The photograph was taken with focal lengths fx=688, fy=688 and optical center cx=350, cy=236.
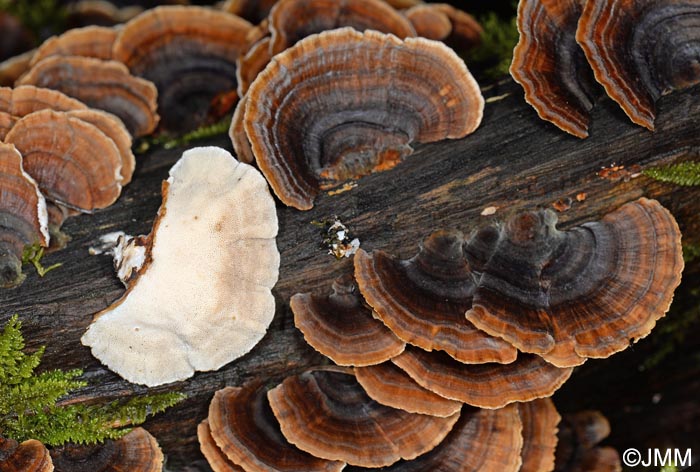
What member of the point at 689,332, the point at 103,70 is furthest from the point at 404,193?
the point at 689,332

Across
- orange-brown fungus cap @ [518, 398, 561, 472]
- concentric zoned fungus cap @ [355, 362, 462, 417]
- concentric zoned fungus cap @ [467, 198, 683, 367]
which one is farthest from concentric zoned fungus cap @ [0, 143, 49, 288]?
orange-brown fungus cap @ [518, 398, 561, 472]

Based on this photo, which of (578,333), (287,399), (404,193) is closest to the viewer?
(578,333)

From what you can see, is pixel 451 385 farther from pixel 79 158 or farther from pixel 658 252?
pixel 79 158

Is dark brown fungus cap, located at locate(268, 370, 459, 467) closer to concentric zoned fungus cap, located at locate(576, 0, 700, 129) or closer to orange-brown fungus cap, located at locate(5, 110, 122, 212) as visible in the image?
orange-brown fungus cap, located at locate(5, 110, 122, 212)

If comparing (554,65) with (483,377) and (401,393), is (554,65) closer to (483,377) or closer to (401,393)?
(483,377)

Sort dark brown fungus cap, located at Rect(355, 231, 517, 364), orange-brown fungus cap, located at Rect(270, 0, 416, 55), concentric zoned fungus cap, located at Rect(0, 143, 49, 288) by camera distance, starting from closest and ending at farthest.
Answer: dark brown fungus cap, located at Rect(355, 231, 517, 364), concentric zoned fungus cap, located at Rect(0, 143, 49, 288), orange-brown fungus cap, located at Rect(270, 0, 416, 55)
